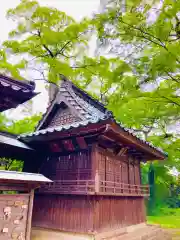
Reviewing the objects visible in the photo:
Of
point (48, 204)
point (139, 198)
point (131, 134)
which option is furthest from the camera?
point (139, 198)

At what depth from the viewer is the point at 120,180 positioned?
11344mm

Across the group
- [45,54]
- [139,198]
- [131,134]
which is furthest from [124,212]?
[45,54]

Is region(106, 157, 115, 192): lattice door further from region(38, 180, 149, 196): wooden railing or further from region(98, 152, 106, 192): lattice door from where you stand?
region(98, 152, 106, 192): lattice door

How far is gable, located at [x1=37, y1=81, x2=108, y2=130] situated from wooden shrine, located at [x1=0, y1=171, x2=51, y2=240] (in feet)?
15.3

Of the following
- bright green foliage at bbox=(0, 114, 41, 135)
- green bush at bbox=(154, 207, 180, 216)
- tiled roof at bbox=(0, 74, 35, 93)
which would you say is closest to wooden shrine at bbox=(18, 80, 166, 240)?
tiled roof at bbox=(0, 74, 35, 93)

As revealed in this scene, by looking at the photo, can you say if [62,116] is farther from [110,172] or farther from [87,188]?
[87,188]

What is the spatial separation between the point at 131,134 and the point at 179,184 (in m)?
29.6

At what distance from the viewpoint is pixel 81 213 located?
30.3 ft

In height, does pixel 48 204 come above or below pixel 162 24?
below

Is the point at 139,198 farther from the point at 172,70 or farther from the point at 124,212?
the point at 172,70

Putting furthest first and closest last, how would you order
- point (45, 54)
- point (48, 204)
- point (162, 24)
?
point (45, 54)
point (48, 204)
point (162, 24)

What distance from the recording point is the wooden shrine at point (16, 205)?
6777 mm

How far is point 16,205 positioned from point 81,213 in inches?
126

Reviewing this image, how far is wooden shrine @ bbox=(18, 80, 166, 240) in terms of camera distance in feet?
29.5
